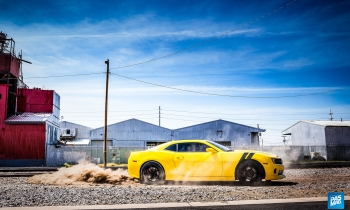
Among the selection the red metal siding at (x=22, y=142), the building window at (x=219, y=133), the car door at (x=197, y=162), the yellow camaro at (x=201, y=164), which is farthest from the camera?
the building window at (x=219, y=133)

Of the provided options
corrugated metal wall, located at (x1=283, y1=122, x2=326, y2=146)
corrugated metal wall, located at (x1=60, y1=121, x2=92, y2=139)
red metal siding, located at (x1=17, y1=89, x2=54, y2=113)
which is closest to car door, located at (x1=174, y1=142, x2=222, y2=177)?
red metal siding, located at (x1=17, y1=89, x2=54, y2=113)

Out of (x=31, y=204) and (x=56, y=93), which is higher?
(x=56, y=93)

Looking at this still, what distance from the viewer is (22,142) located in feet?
92.3

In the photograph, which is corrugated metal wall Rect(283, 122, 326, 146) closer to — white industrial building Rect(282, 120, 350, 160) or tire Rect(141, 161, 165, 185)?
white industrial building Rect(282, 120, 350, 160)

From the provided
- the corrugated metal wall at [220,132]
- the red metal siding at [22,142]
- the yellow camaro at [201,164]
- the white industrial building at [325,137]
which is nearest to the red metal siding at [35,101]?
the red metal siding at [22,142]

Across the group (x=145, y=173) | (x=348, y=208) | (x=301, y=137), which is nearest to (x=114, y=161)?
(x=145, y=173)

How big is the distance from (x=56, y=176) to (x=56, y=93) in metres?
→ 26.5

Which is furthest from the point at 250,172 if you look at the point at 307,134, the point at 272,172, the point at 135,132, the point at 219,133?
the point at 307,134

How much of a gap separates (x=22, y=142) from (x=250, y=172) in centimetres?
2534

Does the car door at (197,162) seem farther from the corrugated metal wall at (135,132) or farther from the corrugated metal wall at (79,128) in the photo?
the corrugated metal wall at (79,128)

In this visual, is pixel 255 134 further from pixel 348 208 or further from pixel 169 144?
pixel 348 208

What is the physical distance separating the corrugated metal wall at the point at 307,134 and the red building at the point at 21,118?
33.7 m

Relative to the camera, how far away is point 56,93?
3528cm

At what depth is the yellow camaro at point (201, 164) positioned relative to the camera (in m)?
8.95
